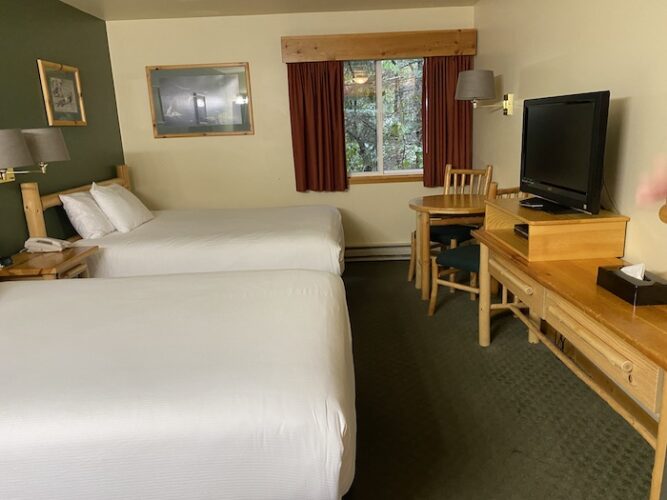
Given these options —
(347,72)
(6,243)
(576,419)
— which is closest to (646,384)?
(576,419)

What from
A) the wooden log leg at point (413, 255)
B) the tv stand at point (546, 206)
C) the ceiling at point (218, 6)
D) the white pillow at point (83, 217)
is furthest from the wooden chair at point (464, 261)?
the white pillow at point (83, 217)

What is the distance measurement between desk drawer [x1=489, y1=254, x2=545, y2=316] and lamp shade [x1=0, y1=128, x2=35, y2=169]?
2451mm

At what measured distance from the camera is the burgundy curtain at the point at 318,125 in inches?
177

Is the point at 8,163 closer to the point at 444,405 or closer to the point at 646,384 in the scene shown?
the point at 444,405

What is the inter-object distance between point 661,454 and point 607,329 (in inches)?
14.6

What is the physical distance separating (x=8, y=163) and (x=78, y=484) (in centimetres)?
180

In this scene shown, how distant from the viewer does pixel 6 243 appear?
3.03 meters

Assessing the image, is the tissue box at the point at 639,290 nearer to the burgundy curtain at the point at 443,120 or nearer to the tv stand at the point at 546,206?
the tv stand at the point at 546,206

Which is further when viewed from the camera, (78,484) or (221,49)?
(221,49)

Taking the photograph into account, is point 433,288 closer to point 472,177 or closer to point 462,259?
point 462,259

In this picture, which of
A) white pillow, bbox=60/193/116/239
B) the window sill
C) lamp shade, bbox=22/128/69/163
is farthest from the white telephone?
the window sill

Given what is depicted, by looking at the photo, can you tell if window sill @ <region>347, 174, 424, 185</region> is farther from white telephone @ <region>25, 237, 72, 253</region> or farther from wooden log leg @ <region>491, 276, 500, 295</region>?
white telephone @ <region>25, 237, 72, 253</region>

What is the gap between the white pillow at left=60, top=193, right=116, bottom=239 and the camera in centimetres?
338

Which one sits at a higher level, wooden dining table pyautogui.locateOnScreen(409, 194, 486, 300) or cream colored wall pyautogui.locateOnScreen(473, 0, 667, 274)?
cream colored wall pyautogui.locateOnScreen(473, 0, 667, 274)
